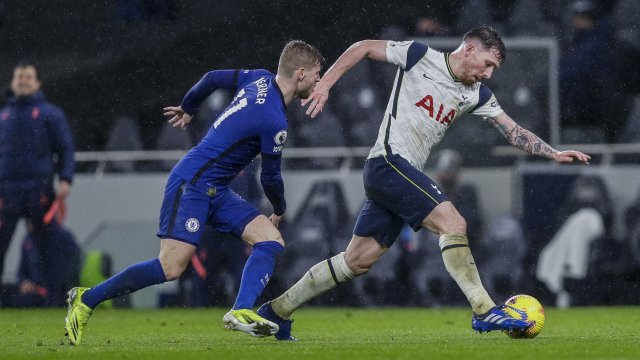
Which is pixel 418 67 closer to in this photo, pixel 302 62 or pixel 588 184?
pixel 302 62

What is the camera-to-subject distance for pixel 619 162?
12.8 m

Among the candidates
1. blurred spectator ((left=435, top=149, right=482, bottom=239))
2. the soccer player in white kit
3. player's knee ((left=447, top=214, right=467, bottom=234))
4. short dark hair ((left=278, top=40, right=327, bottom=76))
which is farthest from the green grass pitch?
short dark hair ((left=278, top=40, right=327, bottom=76))

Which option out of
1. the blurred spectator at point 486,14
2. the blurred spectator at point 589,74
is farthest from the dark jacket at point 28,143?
the blurred spectator at point 589,74

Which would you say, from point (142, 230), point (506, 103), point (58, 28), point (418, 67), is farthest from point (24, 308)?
point (418, 67)

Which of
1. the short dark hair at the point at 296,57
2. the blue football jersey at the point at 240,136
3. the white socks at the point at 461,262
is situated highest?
the short dark hair at the point at 296,57

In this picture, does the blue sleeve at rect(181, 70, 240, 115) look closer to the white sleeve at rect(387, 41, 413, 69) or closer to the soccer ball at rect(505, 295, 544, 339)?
the white sleeve at rect(387, 41, 413, 69)

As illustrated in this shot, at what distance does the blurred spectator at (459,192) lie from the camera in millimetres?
12672

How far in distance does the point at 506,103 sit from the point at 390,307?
2386mm

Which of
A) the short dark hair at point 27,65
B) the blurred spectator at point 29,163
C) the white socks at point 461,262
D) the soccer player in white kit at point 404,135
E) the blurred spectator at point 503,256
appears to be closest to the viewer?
the white socks at point 461,262

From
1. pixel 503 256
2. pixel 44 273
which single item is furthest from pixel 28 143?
pixel 503 256

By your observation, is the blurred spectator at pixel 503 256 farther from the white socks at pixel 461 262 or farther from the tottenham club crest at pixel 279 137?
the tottenham club crest at pixel 279 137

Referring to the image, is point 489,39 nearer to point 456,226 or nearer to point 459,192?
point 456,226

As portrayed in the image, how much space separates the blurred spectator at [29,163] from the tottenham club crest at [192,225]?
5.56 m

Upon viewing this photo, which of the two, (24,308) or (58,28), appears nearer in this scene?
(24,308)
